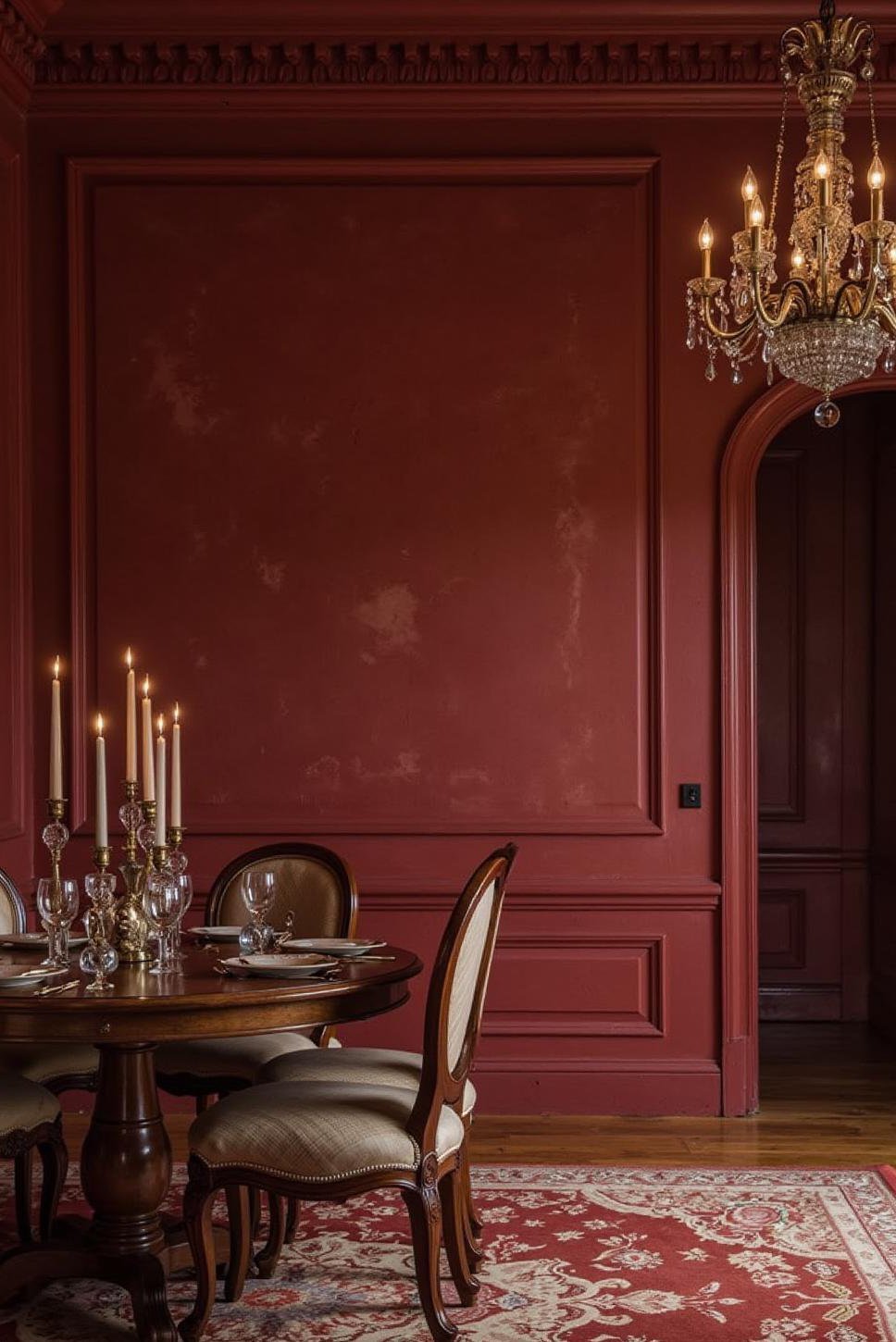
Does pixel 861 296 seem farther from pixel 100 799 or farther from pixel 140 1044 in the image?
pixel 140 1044

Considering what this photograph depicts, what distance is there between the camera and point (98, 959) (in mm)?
3002

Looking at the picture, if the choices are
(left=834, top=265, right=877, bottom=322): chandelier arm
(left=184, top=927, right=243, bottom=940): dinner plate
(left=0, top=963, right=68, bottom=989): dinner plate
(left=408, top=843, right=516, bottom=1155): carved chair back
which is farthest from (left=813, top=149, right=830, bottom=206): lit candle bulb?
(left=0, top=963, right=68, bottom=989): dinner plate

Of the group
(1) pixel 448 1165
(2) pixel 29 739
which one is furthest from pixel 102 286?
(1) pixel 448 1165

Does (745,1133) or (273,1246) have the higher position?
(273,1246)

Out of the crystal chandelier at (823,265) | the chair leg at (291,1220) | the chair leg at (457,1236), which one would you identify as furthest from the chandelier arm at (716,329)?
the chair leg at (291,1220)

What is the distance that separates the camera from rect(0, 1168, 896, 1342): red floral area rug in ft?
10.3

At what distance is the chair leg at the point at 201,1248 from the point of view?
2.96 metres

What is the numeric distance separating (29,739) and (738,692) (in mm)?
2378

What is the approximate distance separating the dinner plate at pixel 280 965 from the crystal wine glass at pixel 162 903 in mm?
139

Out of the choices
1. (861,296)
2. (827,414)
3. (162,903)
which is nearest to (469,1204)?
(162,903)

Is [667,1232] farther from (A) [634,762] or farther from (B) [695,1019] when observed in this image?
(A) [634,762]

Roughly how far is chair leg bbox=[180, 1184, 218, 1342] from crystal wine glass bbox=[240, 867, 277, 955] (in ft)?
1.85

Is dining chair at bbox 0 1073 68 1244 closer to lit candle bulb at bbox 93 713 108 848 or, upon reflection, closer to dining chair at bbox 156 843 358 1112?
dining chair at bbox 156 843 358 1112

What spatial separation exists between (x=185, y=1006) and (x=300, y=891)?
1.26 meters
